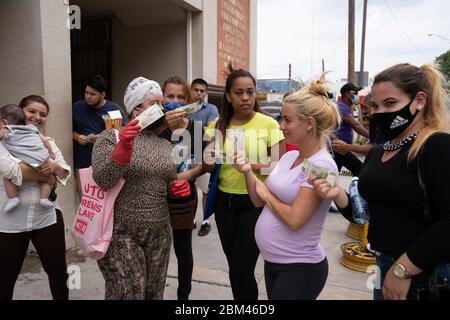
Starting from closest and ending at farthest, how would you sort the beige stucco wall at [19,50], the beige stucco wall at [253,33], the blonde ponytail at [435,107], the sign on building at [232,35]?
1. the blonde ponytail at [435,107]
2. the beige stucco wall at [19,50]
3. the sign on building at [232,35]
4. the beige stucco wall at [253,33]

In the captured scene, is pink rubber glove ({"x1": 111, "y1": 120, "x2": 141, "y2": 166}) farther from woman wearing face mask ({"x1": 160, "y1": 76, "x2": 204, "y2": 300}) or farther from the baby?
the baby

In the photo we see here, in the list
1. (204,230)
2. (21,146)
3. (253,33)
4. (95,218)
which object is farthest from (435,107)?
(253,33)

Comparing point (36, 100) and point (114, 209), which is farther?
point (36, 100)

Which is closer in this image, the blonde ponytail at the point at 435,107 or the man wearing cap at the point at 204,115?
the blonde ponytail at the point at 435,107

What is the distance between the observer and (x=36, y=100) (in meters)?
2.93

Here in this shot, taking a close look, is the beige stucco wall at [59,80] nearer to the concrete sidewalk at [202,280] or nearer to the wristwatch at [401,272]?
the concrete sidewalk at [202,280]

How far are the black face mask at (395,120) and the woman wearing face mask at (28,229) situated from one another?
211 cm

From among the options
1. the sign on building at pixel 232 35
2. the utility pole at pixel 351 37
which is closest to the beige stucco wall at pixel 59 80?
the sign on building at pixel 232 35

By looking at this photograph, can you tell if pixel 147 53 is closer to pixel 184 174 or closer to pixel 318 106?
pixel 184 174

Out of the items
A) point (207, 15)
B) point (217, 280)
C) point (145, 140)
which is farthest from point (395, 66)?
point (207, 15)

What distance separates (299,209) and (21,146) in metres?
1.88

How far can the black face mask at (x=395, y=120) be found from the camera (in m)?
1.71
